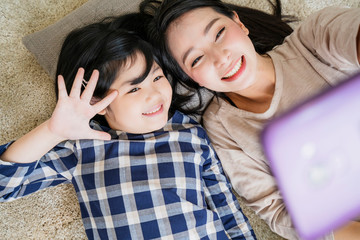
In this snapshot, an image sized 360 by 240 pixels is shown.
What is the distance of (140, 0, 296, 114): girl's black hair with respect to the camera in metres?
0.83

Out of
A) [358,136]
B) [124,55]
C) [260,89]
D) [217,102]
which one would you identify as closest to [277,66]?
[260,89]

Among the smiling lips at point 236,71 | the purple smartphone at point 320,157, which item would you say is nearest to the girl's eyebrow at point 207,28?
the smiling lips at point 236,71

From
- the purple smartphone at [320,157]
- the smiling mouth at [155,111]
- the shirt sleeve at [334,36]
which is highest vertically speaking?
the purple smartphone at [320,157]

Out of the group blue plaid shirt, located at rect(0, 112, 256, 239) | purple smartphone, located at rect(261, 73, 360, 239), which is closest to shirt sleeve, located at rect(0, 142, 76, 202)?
blue plaid shirt, located at rect(0, 112, 256, 239)

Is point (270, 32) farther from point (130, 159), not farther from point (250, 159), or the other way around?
point (130, 159)

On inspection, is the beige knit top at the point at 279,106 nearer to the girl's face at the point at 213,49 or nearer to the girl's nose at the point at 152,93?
the girl's face at the point at 213,49

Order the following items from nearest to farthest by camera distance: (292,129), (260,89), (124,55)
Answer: (292,129) < (124,55) < (260,89)

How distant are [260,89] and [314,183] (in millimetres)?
609

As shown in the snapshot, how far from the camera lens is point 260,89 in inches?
34.6

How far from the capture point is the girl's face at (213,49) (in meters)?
0.73

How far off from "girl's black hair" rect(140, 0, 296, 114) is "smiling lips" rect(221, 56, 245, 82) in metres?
0.14

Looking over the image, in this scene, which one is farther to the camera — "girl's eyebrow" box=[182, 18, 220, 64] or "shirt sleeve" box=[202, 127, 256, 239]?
"shirt sleeve" box=[202, 127, 256, 239]

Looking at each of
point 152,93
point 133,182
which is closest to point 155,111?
point 152,93

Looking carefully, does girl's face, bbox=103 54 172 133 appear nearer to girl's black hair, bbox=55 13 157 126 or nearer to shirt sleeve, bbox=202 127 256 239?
girl's black hair, bbox=55 13 157 126
